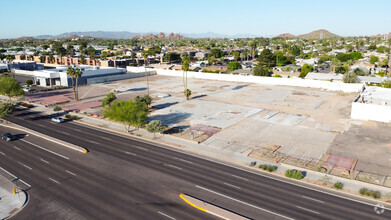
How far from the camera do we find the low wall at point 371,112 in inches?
2176

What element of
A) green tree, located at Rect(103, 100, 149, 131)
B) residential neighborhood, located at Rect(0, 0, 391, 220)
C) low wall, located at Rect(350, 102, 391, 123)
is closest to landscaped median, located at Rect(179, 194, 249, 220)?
residential neighborhood, located at Rect(0, 0, 391, 220)

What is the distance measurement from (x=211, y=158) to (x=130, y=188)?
513 inches

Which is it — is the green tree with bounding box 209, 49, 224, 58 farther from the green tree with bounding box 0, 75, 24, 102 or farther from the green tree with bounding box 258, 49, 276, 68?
the green tree with bounding box 0, 75, 24, 102

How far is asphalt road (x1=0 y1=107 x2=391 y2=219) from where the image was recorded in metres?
27.4

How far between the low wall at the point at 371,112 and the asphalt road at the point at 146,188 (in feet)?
110

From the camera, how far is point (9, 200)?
98.8 ft

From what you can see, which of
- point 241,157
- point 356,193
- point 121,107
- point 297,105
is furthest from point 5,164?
point 297,105

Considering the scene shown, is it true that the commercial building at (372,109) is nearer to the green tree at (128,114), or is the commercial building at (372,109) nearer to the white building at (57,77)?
the green tree at (128,114)

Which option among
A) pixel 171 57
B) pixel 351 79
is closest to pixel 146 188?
pixel 351 79

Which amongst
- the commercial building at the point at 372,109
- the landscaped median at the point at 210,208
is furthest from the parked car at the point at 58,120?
the commercial building at the point at 372,109

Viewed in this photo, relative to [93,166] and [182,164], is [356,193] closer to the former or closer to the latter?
[182,164]

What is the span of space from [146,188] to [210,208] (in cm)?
829

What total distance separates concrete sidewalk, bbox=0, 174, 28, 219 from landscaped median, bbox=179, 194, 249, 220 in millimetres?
16631

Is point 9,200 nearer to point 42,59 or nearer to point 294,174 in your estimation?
point 294,174
